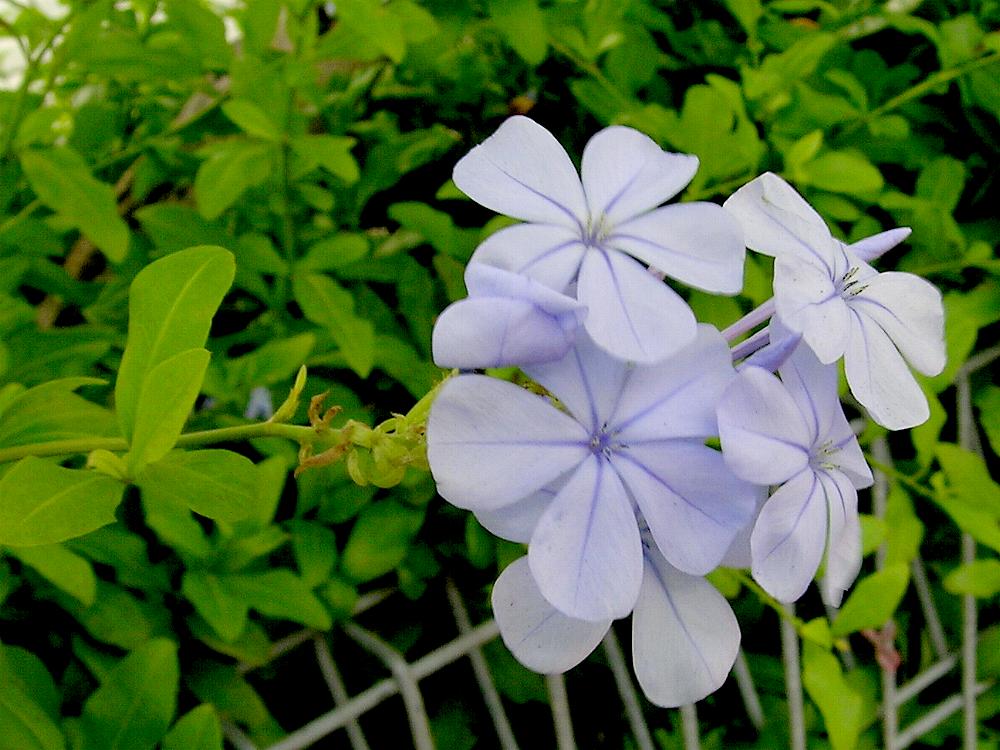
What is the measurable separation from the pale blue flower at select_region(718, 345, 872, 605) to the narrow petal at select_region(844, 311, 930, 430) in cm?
1

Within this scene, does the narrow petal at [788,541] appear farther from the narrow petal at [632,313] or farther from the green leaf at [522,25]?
the green leaf at [522,25]

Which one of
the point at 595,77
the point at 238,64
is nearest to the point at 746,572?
the point at 595,77

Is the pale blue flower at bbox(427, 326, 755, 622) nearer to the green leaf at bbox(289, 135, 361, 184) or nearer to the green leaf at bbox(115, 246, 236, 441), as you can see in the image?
the green leaf at bbox(115, 246, 236, 441)

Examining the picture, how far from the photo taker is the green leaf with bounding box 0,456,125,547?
1.42 feet

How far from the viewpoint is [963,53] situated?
0.98m

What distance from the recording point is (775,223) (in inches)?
18.7

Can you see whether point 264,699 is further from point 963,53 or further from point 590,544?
point 963,53

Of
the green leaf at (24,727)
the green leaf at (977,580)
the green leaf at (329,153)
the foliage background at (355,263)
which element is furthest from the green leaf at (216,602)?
the green leaf at (977,580)

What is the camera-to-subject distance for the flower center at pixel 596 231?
459mm

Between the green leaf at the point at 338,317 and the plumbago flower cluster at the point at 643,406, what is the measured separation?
36 centimetres

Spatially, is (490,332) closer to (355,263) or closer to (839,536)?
(839,536)

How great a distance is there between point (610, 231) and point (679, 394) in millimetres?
99

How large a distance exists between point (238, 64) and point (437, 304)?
0.98ft

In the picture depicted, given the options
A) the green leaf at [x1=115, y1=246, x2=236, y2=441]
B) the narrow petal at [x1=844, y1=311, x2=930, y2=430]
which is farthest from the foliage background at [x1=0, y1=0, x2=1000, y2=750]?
the narrow petal at [x1=844, y1=311, x2=930, y2=430]
